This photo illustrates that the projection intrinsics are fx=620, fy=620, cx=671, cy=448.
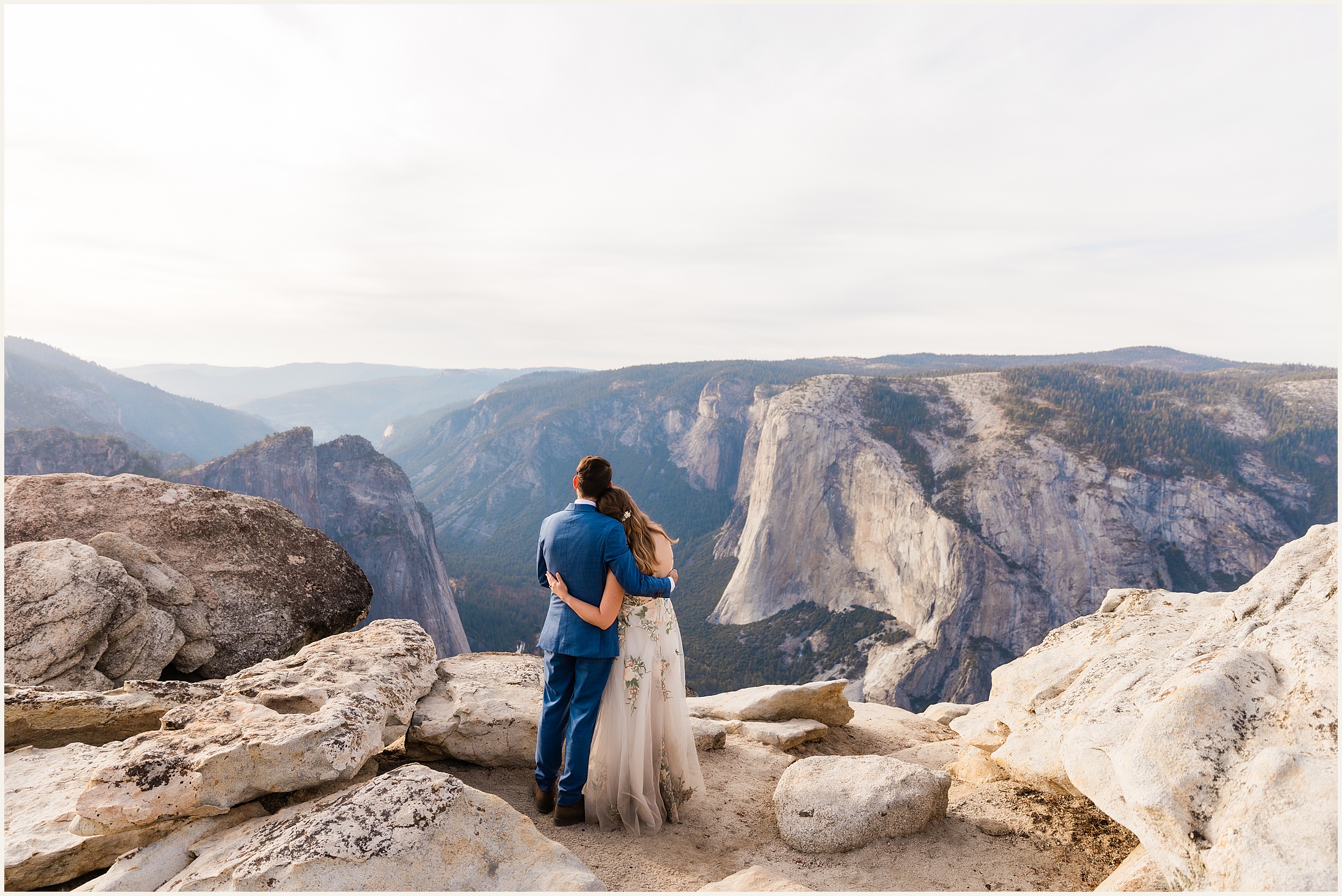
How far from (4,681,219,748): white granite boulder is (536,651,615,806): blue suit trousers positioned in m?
2.84

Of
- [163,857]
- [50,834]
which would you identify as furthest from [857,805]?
[50,834]

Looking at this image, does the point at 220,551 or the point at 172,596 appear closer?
the point at 172,596

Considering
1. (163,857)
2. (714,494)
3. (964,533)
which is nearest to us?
(163,857)

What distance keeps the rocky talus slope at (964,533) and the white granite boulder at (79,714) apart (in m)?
64.1

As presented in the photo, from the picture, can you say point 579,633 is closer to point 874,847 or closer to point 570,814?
point 570,814

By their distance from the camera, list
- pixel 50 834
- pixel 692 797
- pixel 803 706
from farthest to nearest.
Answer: pixel 803 706 < pixel 692 797 < pixel 50 834

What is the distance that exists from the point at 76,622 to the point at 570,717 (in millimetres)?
5275

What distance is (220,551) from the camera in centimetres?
834

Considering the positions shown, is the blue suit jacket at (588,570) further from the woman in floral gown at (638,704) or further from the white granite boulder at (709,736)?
the white granite boulder at (709,736)

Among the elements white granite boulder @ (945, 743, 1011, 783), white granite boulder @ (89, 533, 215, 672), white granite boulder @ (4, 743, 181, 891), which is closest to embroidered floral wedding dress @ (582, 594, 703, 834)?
white granite boulder @ (4, 743, 181, 891)

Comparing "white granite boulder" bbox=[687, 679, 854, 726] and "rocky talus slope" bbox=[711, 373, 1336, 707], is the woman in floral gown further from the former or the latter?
"rocky talus slope" bbox=[711, 373, 1336, 707]

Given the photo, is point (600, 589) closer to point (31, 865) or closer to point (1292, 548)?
point (31, 865)

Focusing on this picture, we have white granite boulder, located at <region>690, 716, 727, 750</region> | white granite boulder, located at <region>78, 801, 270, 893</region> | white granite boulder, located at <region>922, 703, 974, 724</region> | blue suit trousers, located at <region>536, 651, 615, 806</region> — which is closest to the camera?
white granite boulder, located at <region>78, 801, 270, 893</region>

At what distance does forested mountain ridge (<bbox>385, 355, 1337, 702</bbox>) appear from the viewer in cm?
6988
